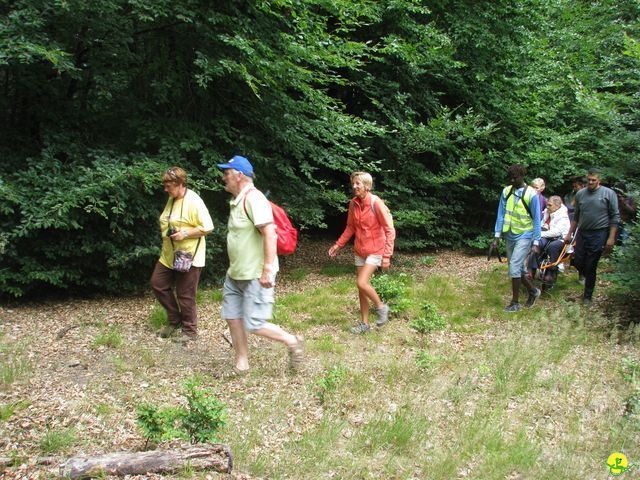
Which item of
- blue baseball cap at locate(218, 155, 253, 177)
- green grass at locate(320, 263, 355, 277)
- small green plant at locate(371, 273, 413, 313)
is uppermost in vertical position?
blue baseball cap at locate(218, 155, 253, 177)

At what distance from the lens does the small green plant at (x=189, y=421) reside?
11.4ft

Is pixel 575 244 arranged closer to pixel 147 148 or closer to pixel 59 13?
pixel 147 148

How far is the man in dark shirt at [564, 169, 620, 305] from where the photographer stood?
7785 millimetres

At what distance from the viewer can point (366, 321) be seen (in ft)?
22.8

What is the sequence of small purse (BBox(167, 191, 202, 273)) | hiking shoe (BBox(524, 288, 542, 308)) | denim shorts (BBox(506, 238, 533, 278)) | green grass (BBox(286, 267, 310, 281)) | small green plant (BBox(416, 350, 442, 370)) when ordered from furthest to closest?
green grass (BBox(286, 267, 310, 281)), hiking shoe (BBox(524, 288, 542, 308)), denim shorts (BBox(506, 238, 533, 278)), small purse (BBox(167, 191, 202, 273)), small green plant (BBox(416, 350, 442, 370))

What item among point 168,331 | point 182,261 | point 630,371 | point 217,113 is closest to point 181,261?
point 182,261

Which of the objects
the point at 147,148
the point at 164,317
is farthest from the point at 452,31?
the point at 164,317

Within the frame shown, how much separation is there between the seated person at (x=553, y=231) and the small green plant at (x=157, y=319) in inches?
233

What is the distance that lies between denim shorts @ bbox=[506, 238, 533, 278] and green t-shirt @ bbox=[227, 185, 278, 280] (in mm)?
4051


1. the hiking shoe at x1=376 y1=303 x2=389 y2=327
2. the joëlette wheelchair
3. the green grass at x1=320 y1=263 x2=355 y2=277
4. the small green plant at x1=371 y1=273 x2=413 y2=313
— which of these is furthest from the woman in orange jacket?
the green grass at x1=320 y1=263 x2=355 y2=277

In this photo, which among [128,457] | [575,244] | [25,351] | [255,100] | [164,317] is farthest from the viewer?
[255,100]

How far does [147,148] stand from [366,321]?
4.32 metres

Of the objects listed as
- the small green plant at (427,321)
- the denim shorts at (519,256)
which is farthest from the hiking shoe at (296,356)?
the denim shorts at (519,256)

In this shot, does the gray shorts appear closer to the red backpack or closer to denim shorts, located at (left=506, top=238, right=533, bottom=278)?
the red backpack
